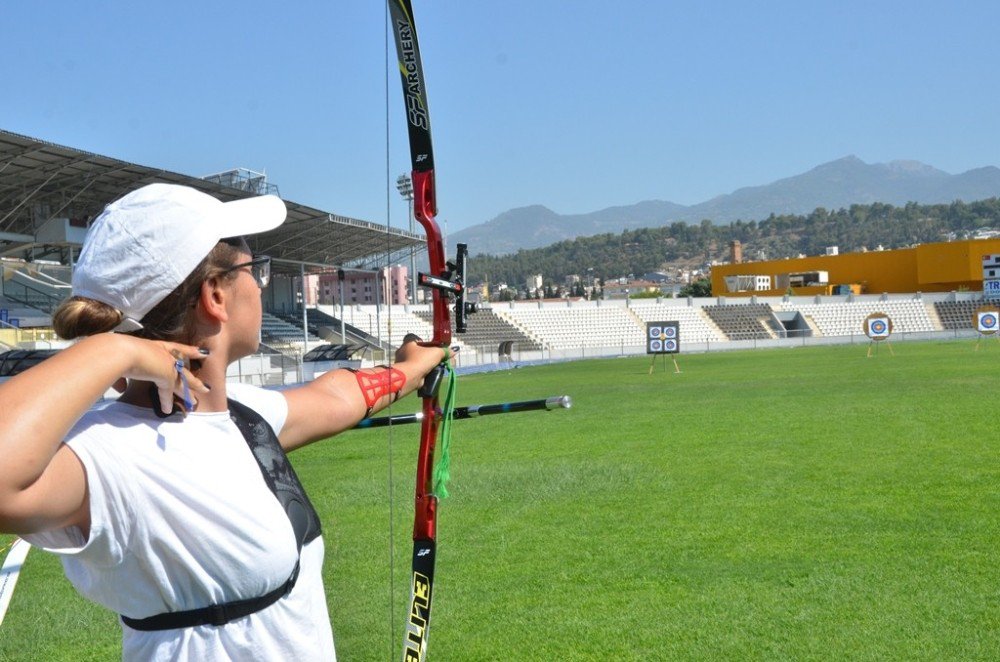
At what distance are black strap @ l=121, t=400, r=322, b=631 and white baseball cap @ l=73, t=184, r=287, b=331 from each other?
0.96 feet

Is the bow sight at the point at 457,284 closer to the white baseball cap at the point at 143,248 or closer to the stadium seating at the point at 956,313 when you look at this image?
the white baseball cap at the point at 143,248

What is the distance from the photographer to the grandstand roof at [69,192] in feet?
62.1

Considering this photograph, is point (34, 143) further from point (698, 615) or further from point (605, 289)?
point (605, 289)

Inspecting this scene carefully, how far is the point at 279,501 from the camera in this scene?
5.00 ft

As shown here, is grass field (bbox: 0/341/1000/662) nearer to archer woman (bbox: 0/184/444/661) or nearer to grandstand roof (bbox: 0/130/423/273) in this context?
archer woman (bbox: 0/184/444/661)

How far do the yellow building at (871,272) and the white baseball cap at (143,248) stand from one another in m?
67.8

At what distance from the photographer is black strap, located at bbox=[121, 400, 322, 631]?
1.44m

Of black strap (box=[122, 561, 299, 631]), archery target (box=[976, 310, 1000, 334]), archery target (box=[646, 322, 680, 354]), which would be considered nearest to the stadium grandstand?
black strap (box=[122, 561, 299, 631])

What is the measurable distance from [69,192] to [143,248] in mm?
23019

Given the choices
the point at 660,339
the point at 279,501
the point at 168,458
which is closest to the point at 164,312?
the point at 168,458

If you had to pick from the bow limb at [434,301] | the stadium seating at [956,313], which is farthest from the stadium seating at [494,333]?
the bow limb at [434,301]

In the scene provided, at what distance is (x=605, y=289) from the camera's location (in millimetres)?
161500

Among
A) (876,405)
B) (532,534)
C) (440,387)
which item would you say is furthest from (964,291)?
(440,387)

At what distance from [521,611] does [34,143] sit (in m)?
17.4
